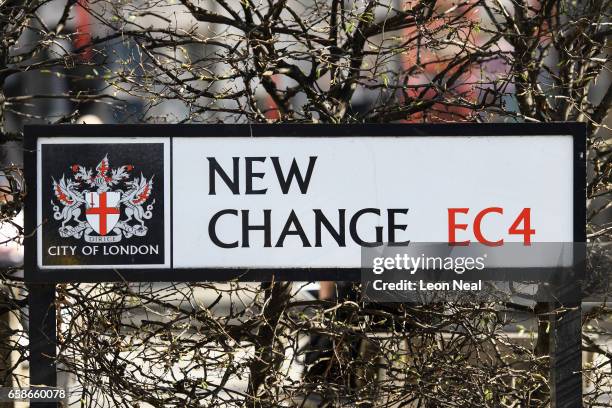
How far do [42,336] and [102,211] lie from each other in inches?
21.4

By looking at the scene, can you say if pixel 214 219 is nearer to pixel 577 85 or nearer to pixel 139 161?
pixel 139 161

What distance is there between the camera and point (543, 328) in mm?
5176

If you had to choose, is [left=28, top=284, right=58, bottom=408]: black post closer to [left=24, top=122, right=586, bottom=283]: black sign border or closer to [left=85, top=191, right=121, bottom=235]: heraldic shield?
[left=24, top=122, right=586, bottom=283]: black sign border

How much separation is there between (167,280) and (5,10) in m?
2.66

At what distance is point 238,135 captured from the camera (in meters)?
3.54

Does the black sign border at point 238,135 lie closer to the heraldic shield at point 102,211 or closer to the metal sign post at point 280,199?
the metal sign post at point 280,199

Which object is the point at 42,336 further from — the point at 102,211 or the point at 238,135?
the point at 238,135

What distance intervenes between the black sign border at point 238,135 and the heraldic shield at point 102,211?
17cm

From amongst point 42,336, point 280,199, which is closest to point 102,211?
point 42,336

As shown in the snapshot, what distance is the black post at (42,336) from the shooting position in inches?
137

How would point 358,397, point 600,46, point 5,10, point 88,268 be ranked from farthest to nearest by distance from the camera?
1. point 5,10
2. point 600,46
3. point 358,397
4. point 88,268

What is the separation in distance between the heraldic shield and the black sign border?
0.56 ft

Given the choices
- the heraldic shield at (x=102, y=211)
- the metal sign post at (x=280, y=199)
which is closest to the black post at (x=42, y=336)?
the metal sign post at (x=280, y=199)

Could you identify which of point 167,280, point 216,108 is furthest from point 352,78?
point 167,280
